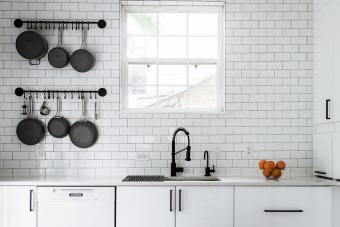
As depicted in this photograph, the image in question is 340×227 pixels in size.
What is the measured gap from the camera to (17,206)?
11.7ft

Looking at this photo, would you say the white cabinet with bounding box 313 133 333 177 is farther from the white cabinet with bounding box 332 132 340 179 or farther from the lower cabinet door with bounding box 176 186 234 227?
the lower cabinet door with bounding box 176 186 234 227

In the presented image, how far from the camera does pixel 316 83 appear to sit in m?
4.10

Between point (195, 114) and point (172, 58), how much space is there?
2.21 feet

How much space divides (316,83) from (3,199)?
3.21 m

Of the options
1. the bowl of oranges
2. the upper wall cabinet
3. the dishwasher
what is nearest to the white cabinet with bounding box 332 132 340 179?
the upper wall cabinet

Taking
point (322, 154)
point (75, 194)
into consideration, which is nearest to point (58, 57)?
point (75, 194)

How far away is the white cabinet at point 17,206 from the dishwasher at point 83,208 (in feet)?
0.43

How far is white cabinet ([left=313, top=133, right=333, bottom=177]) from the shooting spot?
3.74 metres

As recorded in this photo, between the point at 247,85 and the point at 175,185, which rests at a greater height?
the point at 247,85

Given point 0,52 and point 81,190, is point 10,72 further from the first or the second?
point 81,190

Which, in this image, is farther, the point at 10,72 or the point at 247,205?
the point at 10,72

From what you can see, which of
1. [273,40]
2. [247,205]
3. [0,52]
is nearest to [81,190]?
[247,205]

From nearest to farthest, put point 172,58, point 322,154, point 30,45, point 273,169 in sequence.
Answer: point 273,169 < point 322,154 < point 30,45 < point 172,58

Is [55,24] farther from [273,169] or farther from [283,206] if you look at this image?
[283,206]
